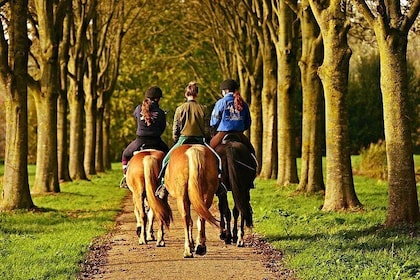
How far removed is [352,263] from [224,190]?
3.62 meters

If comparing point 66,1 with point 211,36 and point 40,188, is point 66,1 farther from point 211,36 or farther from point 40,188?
point 211,36

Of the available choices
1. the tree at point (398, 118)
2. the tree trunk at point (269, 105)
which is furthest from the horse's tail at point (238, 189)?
the tree trunk at point (269, 105)

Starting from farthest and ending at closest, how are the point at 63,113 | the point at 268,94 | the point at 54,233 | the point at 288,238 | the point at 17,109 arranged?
the point at 268,94 → the point at 63,113 → the point at 17,109 → the point at 54,233 → the point at 288,238

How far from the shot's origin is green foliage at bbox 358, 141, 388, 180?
3475 cm

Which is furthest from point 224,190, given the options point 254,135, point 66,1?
point 254,135

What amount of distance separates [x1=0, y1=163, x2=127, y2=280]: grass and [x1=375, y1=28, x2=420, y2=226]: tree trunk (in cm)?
511

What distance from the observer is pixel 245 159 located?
13430mm

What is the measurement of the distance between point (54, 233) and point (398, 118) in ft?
20.7

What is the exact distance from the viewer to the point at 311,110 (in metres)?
22.0

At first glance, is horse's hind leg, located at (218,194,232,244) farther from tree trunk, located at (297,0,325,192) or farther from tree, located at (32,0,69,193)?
tree, located at (32,0,69,193)

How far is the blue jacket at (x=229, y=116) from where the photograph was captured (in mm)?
13523

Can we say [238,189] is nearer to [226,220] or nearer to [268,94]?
[226,220]

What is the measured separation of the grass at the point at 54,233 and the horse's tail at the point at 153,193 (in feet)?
4.07

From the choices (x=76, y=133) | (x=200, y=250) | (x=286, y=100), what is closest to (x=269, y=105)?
(x=286, y=100)
